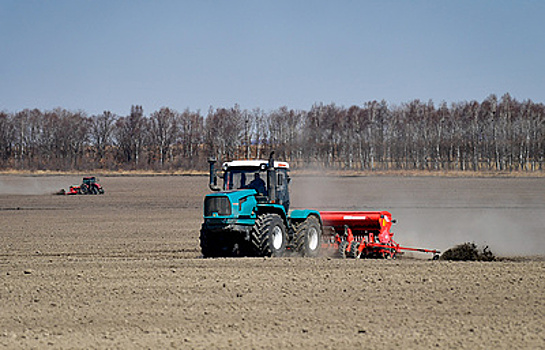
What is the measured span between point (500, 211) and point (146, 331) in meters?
29.2

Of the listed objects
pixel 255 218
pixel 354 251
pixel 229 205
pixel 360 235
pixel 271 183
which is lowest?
pixel 354 251

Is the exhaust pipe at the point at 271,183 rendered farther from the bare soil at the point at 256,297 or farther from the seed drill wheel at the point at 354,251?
the seed drill wheel at the point at 354,251

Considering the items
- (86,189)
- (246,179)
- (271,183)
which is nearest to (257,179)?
(246,179)

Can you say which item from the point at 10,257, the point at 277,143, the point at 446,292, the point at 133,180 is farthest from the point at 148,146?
the point at 446,292

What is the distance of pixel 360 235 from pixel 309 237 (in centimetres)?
169

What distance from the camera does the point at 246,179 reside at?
16484 millimetres

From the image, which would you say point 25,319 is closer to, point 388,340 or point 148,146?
point 388,340

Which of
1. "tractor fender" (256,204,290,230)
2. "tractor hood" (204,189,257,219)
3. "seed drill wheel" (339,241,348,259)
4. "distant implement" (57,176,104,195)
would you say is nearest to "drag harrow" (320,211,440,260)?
"seed drill wheel" (339,241,348,259)

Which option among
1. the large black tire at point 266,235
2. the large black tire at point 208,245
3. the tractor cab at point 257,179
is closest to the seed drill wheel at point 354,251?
the large black tire at point 266,235

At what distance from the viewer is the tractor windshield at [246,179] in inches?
645

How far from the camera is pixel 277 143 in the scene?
302 ft

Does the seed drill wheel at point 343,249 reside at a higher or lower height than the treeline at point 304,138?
lower

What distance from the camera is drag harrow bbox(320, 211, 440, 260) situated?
677 inches

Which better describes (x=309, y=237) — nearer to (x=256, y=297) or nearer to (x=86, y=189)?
(x=256, y=297)
